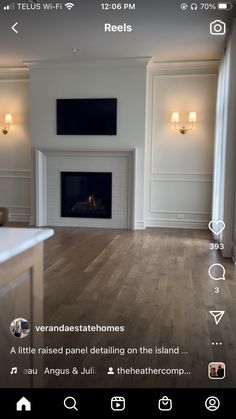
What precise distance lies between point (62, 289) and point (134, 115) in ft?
9.96

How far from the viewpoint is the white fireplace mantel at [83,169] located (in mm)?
4930

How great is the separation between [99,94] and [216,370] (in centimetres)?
454

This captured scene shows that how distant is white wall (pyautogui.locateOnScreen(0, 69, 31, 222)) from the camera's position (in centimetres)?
523

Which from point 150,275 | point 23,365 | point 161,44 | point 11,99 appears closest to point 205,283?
point 150,275

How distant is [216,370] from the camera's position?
683 millimetres

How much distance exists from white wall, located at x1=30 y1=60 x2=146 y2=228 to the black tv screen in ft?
0.24

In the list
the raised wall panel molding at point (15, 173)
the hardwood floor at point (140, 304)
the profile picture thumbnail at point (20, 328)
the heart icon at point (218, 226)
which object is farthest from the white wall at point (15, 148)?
the profile picture thumbnail at point (20, 328)

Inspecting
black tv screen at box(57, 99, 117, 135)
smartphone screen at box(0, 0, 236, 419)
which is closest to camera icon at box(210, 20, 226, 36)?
smartphone screen at box(0, 0, 236, 419)

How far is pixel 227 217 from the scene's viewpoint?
330 centimetres

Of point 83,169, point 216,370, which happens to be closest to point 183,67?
point 83,169
